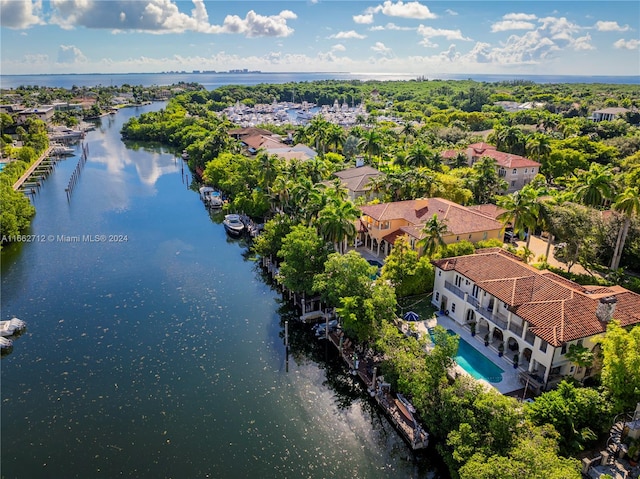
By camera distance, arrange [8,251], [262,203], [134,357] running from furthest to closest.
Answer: [262,203]
[8,251]
[134,357]

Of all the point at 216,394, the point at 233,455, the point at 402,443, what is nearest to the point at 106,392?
the point at 216,394

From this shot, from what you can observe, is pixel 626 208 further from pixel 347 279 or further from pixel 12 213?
pixel 12 213

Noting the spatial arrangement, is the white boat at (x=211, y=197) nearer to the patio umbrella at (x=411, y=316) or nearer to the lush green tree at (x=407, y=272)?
the lush green tree at (x=407, y=272)

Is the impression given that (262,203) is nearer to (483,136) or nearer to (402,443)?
(402,443)

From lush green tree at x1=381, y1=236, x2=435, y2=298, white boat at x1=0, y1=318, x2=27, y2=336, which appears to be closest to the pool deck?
lush green tree at x1=381, y1=236, x2=435, y2=298

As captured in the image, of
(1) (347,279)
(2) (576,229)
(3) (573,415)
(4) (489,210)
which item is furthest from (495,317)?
(4) (489,210)
